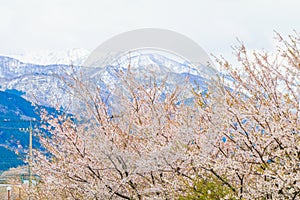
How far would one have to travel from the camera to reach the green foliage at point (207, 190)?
5934 mm

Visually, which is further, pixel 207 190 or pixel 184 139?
pixel 184 139

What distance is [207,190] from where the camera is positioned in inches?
239

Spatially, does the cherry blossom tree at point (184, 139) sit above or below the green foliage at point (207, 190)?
above

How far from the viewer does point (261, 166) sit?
555 centimetres

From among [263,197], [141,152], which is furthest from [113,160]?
[263,197]

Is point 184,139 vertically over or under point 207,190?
over

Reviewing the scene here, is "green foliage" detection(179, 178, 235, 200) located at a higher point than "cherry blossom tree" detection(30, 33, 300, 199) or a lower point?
lower

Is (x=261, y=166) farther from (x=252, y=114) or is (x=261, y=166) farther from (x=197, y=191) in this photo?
(x=197, y=191)

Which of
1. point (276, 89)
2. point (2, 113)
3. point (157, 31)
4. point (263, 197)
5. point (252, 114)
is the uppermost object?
point (2, 113)

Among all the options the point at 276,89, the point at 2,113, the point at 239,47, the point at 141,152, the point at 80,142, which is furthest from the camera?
the point at 2,113

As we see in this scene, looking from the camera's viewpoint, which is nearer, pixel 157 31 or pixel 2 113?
pixel 157 31

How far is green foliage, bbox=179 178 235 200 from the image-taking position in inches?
234

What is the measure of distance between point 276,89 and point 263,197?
1323 mm

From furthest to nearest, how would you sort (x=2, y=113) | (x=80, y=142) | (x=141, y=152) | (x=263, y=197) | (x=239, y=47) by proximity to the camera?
1. (x=2, y=113)
2. (x=80, y=142)
3. (x=141, y=152)
4. (x=239, y=47)
5. (x=263, y=197)
